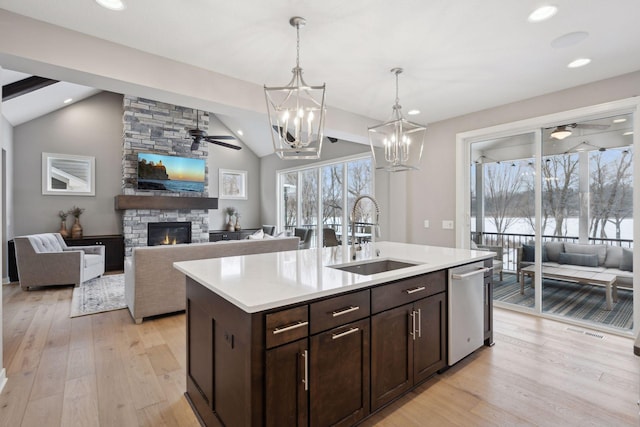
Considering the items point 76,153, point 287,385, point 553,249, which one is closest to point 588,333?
point 553,249

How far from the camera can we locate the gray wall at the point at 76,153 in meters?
5.93

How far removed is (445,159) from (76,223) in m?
7.04

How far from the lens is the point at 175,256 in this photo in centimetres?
351

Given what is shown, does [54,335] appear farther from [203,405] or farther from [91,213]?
[91,213]

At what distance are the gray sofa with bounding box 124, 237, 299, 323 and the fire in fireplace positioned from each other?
324 centimetres

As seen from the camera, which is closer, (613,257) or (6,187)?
(613,257)

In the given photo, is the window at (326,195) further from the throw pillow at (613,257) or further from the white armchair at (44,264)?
the white armchair at (44,264)

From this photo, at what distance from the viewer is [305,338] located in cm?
146

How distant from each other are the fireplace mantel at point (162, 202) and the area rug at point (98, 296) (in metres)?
1.56

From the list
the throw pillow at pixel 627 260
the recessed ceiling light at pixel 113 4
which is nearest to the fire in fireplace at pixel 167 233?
the recessed ceiling light at pixel 113 4

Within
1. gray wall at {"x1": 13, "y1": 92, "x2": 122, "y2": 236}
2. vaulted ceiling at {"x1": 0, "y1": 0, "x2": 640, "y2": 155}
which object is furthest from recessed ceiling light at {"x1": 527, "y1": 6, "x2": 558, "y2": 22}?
gray wall at {"x1": 13, "y1": 92, "x2": 122, "y2": 236}

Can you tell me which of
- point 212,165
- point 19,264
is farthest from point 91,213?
point 212,165

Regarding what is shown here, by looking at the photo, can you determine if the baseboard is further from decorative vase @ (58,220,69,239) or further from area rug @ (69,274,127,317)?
decorative vase @ (58,220,69,239)

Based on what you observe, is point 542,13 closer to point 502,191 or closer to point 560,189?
point 560,189
